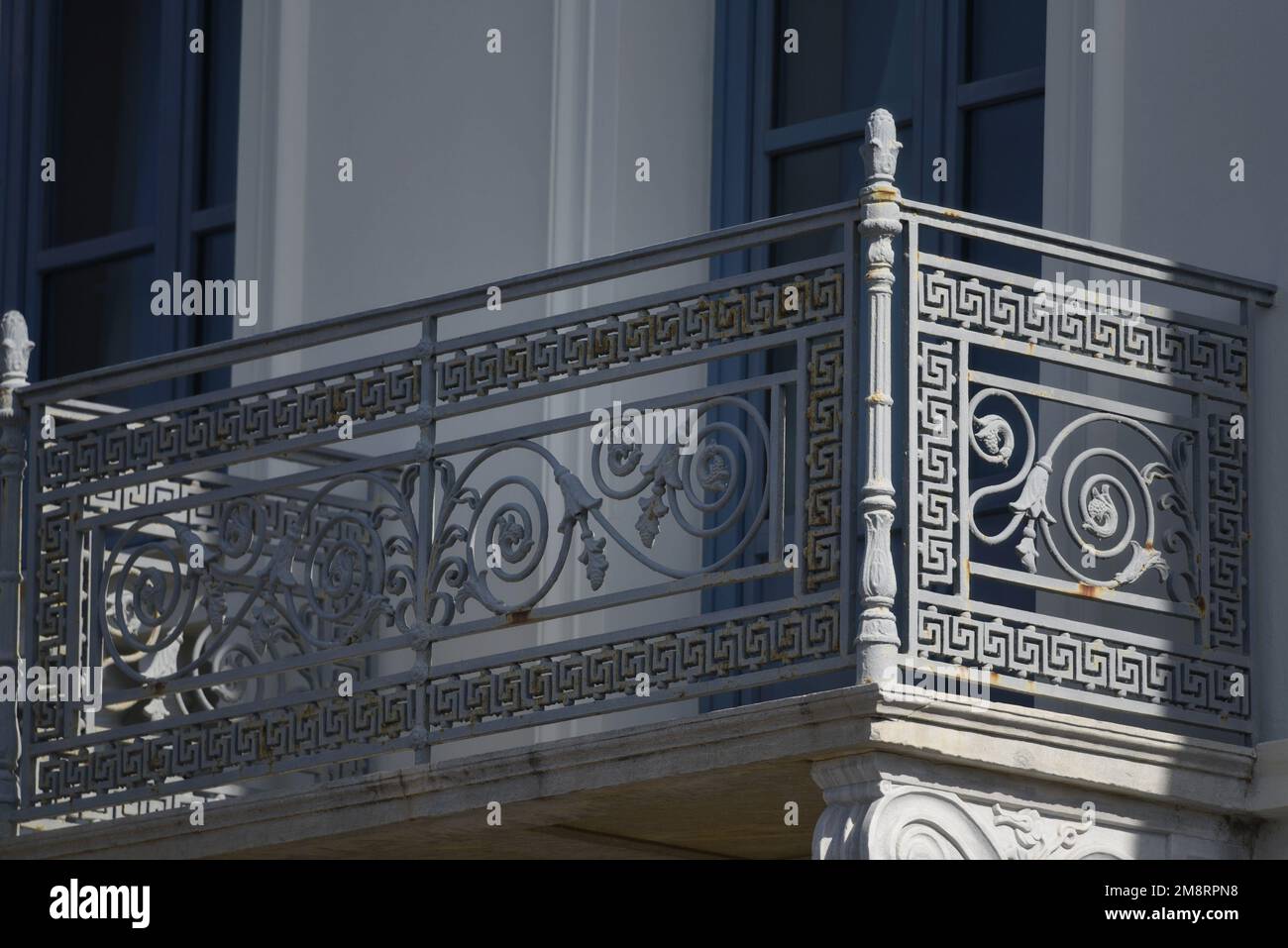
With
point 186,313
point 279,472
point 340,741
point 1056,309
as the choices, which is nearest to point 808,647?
point 1056,309

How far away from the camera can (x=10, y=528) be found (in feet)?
32.9

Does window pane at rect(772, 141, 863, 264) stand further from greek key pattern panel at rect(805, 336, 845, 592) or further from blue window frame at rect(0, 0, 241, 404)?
blue window frame at rect(0, 0, 241, 404)

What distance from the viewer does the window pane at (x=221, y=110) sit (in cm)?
1215

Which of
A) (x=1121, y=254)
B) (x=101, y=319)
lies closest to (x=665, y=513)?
(x=1121, y=254)

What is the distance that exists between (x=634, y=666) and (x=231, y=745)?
1675 mm

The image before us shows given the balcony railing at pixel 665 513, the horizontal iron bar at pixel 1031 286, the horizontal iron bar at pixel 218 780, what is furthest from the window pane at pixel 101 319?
the horizontal iron bar at pixel 1031 286

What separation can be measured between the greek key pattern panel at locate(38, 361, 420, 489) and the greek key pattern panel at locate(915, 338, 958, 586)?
1900 millimetres

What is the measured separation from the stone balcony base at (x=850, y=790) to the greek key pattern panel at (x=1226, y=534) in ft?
1.17

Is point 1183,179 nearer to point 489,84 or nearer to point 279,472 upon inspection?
point 489,84

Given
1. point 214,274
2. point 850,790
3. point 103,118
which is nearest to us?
point 850,790

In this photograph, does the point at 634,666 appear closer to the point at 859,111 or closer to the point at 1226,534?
the point at 1226,534

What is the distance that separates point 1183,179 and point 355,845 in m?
3.25

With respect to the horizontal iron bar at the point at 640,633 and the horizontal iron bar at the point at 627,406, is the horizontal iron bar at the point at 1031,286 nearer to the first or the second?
the horizontal iron bar at the point at 627,406
